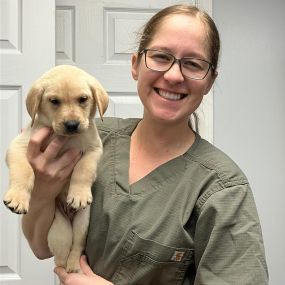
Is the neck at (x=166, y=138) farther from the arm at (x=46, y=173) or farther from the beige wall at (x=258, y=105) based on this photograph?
the beige wall at (x=258, y=105)

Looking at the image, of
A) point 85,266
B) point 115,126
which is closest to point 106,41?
point 115,126

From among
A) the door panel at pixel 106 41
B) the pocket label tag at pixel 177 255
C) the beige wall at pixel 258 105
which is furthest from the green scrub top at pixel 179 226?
the beige wall at pixel 258 105

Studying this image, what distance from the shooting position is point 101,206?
3.95 feet

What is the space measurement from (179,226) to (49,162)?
14.4 inches

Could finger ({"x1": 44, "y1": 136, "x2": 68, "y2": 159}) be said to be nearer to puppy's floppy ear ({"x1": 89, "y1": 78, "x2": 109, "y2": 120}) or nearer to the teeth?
puppy's floppy ear ({"x1": 89, "y1": 78, "x2": 109, "y2": 120})

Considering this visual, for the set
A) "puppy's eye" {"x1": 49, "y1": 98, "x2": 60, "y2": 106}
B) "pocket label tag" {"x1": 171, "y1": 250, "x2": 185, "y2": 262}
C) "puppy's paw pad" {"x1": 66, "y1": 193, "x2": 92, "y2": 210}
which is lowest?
"pocket label tag" {"x1": 171, "y1": 250, "x2": 185, "y2": 262}

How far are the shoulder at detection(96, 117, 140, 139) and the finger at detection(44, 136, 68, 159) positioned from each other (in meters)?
0.18

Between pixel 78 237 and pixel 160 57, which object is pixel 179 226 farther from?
pixel 160 57

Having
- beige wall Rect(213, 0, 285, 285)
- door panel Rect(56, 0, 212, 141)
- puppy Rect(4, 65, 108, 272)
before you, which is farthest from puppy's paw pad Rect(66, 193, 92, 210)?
beige wall Rect(213, 0, 285, 285)

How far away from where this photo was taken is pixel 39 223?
1.25 metres

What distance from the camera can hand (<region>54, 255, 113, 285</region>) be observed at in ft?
3.80

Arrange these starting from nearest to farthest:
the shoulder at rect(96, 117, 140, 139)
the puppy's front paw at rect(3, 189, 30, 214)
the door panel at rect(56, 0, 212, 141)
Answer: the puppy's front paw at rect(3, 189, 30, 214) → the shoulder at rect(96, 117, 140, 139) → the door panel at rect(56, 0, 212, 141)

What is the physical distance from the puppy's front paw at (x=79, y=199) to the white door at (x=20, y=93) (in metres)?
1.01

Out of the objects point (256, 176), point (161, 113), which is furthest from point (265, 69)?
point (161, 113)
